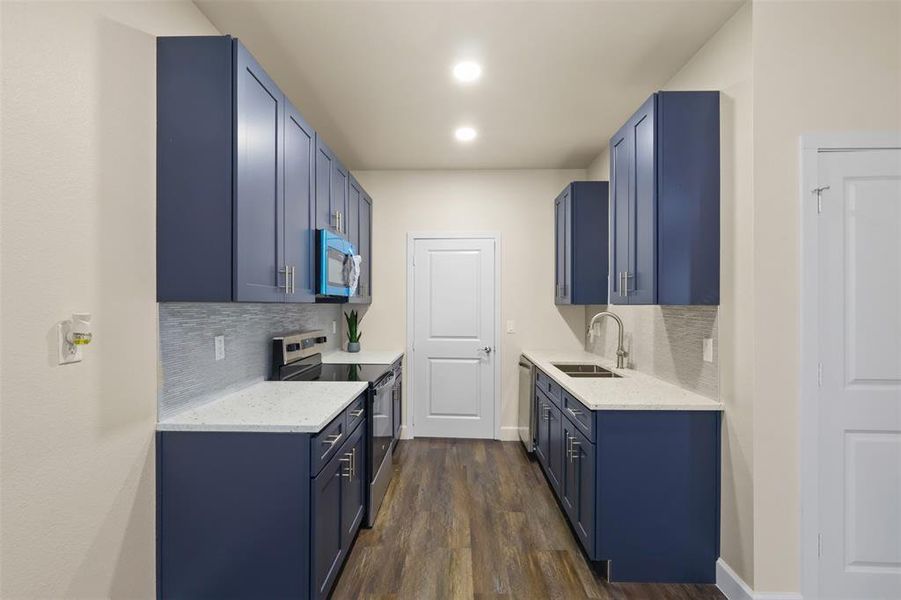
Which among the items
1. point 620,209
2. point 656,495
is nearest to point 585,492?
point 656,495

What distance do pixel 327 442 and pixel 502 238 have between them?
299cm

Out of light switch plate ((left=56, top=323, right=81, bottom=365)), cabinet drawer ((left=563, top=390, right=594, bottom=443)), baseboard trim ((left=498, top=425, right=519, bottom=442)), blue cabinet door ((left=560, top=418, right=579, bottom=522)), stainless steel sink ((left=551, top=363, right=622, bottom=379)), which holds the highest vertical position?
light switch plate ((left=56, top=323, right=81, bottom=365))

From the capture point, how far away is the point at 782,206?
1.88 metres

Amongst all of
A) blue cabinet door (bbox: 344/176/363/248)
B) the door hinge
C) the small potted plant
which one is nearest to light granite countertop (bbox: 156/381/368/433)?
blue cabinet door (bbox: 344/176/363/248)

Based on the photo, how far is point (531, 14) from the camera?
6.61 feet

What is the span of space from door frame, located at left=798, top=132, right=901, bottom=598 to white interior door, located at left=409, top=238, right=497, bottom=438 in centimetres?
271

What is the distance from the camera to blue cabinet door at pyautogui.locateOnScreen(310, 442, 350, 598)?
5.68 feet

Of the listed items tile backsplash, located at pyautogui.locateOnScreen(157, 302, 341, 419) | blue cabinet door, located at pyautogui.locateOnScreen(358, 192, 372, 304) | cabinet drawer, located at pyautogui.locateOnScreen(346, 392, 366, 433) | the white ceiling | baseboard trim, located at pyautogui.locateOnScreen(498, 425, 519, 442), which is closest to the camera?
tile backsplash, located at pyautogui.locateOnScreen(157, 302, 341, 419)

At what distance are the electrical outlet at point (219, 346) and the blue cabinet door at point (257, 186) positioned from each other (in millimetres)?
425

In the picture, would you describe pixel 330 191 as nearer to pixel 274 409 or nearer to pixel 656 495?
pixel 274 409

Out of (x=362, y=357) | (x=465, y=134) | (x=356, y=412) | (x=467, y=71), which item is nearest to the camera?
(x=356, y=412)

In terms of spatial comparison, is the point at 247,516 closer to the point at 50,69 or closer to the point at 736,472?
the point at 50,69

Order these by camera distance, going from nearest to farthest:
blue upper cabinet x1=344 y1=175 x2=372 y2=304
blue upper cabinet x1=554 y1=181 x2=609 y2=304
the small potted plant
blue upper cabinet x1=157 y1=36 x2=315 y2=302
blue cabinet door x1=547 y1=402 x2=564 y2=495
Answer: blue upper cabinet x1=157 y1=36 x2=315 y2=302
blue cabinet door x1=547 y1=402 x2=564 y2=495
blue upper cabinet x1=344 y1=175 x2=372 y2=304
blue upper cabinet x1=554 y1=181 x2=609 y2=304
the small potted plant

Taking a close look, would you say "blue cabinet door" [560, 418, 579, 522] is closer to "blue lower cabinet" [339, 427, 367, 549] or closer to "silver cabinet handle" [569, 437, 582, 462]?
"silver cabinet handle" [569, 437, 582, 462]
